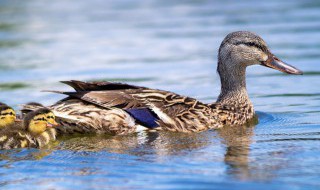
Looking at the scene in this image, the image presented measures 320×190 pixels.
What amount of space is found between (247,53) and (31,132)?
2.93 meters

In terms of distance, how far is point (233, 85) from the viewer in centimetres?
1034

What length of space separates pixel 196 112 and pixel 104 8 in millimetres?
13355

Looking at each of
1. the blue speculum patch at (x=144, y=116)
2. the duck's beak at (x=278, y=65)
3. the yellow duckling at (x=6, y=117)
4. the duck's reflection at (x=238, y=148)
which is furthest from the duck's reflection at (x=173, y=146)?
the duck's beak at (x=278, y=65)

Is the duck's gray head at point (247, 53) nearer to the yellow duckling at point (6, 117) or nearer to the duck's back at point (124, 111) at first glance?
the duck's back at point (124, 111)

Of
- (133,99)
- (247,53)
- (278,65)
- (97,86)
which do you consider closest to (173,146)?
(133,99)

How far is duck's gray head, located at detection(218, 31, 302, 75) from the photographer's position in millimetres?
10227

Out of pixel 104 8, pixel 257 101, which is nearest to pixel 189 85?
pixel 257 101

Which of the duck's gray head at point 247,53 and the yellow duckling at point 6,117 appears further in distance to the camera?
the duck's gray head at point 247,53

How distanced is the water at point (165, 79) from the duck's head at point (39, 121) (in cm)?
22

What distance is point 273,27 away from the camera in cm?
1762

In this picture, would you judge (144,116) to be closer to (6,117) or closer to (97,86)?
(97,86)

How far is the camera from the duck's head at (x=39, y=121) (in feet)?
28.6

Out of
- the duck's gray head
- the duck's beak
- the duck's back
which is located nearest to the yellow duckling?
the duck's back

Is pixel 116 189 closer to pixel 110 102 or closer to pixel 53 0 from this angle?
pixel 110 102
